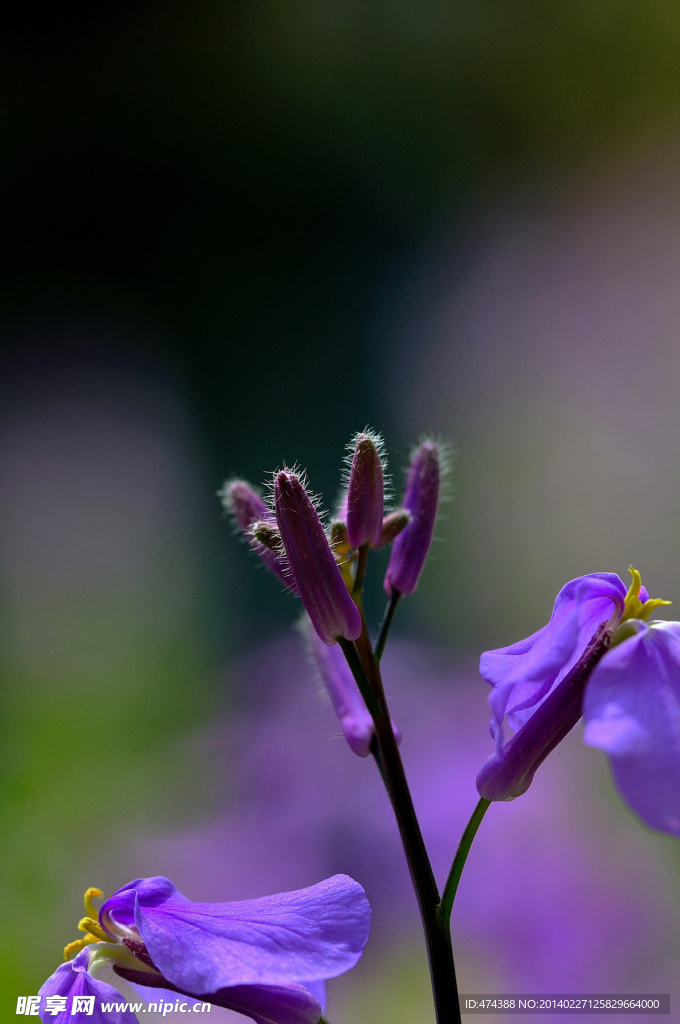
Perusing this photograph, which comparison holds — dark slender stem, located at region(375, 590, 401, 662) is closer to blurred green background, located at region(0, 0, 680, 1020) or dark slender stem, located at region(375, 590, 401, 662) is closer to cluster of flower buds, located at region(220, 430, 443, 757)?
cluster of flower buds, located at region(220, 430, 443, 757)

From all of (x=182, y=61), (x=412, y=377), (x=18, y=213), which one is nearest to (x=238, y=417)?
(x=412, y=377)

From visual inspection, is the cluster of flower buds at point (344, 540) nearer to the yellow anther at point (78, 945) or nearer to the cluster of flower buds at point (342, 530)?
the cluster of flower buds at point (342, 530)

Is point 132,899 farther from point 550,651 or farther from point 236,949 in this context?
point 550,651

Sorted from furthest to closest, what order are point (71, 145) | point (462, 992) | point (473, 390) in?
point (71, 145) → point (473, 390) → point (462, 992)

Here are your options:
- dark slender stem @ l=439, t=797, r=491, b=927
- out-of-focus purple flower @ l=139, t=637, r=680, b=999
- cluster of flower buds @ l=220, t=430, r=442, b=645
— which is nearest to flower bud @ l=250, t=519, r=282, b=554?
cluster of flower buds @ l=220, t=430, r=442, b=645

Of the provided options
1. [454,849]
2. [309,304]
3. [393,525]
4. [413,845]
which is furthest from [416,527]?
[309,304]

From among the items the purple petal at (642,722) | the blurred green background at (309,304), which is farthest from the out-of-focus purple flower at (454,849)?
the purple petal at (642,722)

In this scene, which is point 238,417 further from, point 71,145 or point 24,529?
point 71,145
